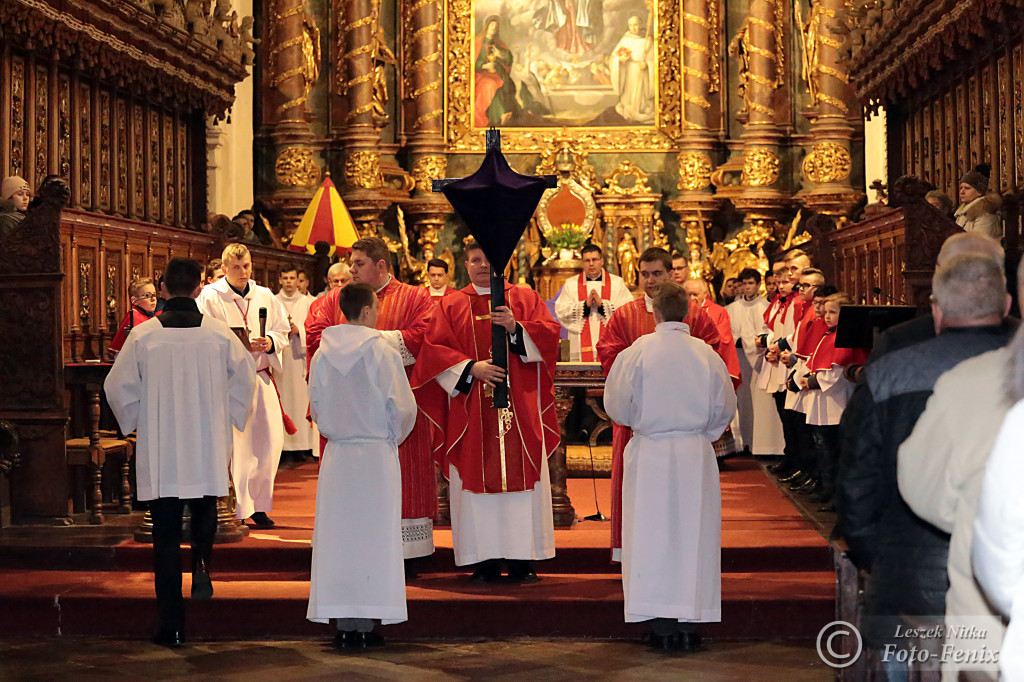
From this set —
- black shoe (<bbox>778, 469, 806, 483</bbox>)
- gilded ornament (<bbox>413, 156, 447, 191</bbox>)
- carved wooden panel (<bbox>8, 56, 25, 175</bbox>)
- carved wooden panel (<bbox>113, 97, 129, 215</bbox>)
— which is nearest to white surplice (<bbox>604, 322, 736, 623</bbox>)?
black shoe (<bbox>778, 469, 806, 483</bbox>)

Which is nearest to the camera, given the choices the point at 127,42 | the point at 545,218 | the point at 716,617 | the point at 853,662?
the point at 853,662

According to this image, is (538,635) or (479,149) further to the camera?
(479,149)

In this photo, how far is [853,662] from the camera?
4645mm

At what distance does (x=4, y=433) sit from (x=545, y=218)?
951 cm

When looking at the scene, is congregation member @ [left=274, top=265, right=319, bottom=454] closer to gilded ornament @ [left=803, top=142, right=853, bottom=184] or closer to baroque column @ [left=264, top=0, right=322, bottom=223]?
baroque column @ [left=264, top=0, right=322, bottom=223]

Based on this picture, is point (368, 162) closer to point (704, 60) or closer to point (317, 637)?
point (704, 60)

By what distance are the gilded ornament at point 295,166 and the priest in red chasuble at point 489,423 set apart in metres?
9.66

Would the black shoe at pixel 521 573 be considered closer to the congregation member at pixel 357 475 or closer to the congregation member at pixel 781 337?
the congregation member at pixel 357 475

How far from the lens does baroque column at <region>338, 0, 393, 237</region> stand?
16797mm

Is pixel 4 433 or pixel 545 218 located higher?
pixel 545 218

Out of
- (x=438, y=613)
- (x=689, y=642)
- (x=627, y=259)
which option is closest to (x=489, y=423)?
(x=438, y=613)

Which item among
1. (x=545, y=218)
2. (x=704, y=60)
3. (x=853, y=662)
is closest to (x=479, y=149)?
(x=545, y=218)

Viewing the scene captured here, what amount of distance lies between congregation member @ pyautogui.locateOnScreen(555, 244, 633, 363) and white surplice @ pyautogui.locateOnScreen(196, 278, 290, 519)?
3836 mm

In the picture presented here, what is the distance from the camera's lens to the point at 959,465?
10.9ft
